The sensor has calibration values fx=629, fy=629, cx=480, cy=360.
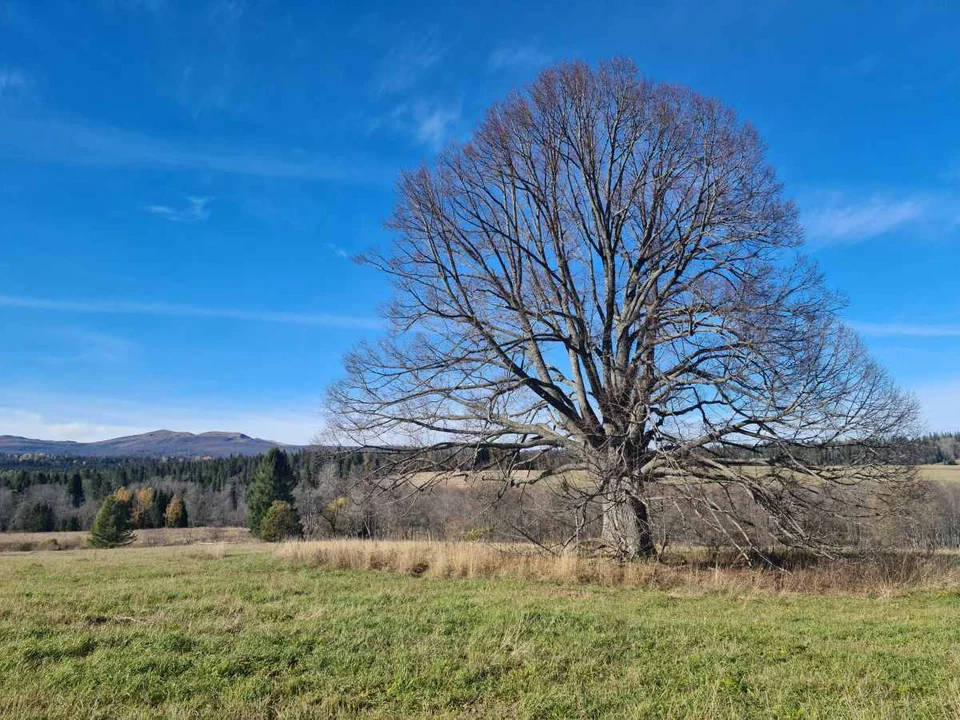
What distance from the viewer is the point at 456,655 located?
18.6 ft

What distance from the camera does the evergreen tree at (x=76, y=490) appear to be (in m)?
97.0

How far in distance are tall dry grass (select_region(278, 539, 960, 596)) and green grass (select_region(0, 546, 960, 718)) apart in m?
1.58

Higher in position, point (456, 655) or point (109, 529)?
point (456, 655)

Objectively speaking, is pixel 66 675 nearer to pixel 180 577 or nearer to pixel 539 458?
pixel 180 577

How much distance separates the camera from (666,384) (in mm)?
12625

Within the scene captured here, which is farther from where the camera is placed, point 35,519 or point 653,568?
point 35,519

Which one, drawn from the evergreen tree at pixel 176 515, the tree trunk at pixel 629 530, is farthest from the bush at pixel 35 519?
the tree trunk at pixel 629 530

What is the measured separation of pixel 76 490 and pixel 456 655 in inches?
4519

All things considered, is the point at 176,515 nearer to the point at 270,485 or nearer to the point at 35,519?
the point at 35,519

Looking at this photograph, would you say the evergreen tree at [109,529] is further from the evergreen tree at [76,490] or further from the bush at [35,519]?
the evergreen tree at [76,490]

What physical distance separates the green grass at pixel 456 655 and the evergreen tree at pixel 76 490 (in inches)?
4140

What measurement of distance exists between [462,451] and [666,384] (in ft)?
15.0

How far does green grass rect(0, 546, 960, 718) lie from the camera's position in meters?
4.44

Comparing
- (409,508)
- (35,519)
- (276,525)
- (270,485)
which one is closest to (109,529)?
(276,525)
